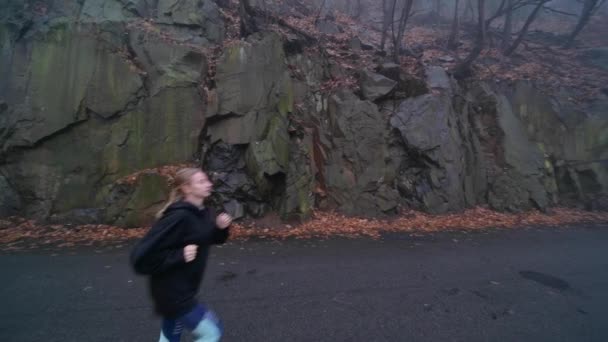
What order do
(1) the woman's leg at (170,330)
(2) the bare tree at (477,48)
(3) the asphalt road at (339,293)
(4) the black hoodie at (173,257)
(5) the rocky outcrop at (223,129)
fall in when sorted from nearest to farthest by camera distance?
(4) the black hoodie at (173,257) → (1) the woman's leg at (170,330) → (3) the asphalt road at (339,293) → (5) the rocky outcrop at (223,129) → (2) the bare tree at (477,48)

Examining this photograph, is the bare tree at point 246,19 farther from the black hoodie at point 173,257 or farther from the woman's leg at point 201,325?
the woman's leg at point 201,325

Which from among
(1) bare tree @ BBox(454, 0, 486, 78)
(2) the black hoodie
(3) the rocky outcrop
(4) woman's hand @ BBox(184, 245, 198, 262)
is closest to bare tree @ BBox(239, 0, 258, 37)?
(3) the rocky outcrop

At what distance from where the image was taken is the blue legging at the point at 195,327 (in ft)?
7.37

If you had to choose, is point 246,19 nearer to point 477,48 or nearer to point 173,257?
point 477,48

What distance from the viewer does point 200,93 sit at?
8953 mm

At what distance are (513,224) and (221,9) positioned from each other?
11.6 meters

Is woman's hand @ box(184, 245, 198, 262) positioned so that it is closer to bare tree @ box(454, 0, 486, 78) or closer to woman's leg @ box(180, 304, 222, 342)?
woman's leg @ box(180, 304, 222, 342)

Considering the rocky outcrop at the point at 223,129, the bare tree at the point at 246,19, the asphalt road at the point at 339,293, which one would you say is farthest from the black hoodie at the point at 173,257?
the bare tree at the point at 246,19

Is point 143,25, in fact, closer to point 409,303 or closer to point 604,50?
Result: point 409,303

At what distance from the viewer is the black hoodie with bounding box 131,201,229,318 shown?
2008mm

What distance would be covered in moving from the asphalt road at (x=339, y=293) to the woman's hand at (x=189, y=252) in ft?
6.11

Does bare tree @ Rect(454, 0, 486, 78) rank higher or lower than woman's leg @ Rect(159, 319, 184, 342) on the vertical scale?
higher

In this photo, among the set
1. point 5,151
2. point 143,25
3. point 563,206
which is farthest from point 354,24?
point 5,151

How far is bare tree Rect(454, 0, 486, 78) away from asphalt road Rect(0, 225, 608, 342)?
804 centimetres
